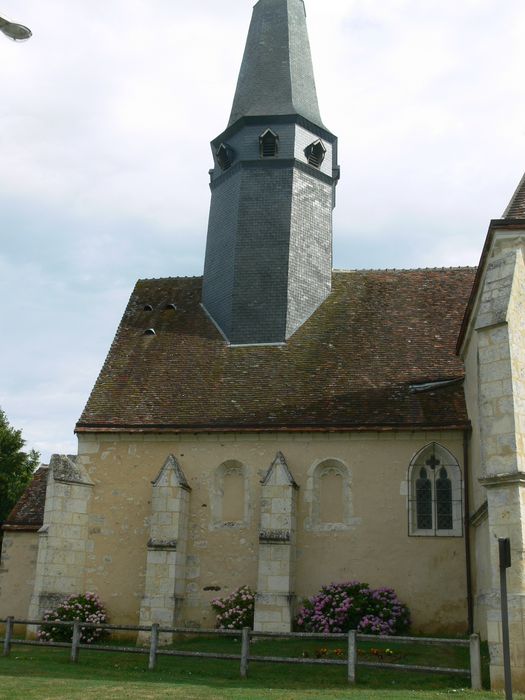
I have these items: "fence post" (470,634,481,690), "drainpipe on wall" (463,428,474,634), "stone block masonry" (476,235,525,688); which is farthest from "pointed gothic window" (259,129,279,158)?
"fence post" (470,634,481,690)

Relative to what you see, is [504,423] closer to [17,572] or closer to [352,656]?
[352,656]

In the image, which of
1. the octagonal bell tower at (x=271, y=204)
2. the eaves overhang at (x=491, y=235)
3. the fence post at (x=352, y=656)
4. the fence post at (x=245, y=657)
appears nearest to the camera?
the fence post at (x=352, y=656)

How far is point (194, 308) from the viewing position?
22.9 m

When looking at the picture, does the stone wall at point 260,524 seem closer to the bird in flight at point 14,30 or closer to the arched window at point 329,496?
the arched window at point 329,496

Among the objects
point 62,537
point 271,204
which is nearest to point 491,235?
point 271,204

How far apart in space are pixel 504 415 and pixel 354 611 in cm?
640

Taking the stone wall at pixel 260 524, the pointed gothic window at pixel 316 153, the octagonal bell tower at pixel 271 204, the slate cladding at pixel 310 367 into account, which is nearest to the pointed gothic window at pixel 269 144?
the octagonal bell tower at pixel 271 204

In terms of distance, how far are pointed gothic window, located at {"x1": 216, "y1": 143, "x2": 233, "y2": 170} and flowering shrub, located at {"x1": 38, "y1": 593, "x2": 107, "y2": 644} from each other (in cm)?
1260

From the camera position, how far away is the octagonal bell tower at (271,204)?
21531 mm

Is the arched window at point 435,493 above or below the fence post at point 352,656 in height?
above

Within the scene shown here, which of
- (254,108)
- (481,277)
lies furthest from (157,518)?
(254,108)

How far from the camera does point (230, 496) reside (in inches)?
747

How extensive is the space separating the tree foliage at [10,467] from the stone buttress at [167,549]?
16.5 m

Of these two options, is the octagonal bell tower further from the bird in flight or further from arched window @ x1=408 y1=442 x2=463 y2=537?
the bird in flight
